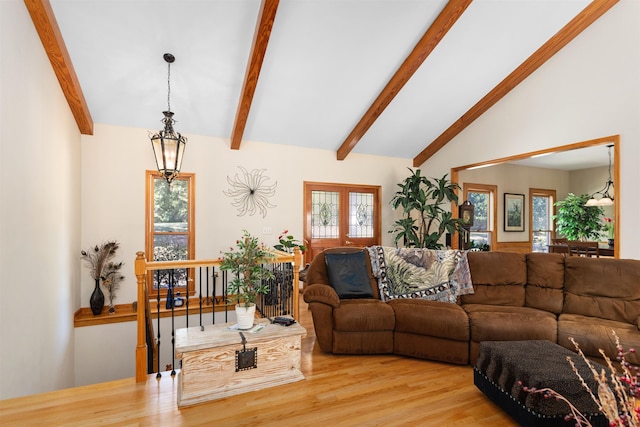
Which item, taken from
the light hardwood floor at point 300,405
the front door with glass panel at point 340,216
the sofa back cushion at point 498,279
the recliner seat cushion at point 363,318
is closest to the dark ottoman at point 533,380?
the light hardwood floor at point 300,405

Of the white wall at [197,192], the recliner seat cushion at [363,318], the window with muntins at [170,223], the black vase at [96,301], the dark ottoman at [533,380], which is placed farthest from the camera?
the window with muntins at [170,223]

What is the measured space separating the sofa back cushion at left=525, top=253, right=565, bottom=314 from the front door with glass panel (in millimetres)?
3204

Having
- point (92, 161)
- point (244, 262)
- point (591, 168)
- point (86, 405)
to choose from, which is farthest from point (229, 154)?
point (591, 168)

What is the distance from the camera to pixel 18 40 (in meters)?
2.41

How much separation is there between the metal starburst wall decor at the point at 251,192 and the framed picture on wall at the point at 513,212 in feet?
17.6

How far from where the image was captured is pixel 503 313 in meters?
2.86

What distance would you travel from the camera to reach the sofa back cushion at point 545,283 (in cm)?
309

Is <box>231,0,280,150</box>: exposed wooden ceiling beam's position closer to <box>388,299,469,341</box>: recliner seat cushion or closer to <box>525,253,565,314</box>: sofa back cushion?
<box>388,299,469,341</box>: recliner seat cushion

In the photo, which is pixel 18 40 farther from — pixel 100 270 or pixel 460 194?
pixel 460 194

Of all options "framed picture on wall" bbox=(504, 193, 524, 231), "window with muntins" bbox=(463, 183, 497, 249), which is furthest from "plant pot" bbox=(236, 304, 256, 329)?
"framed picture on wall" bbox=(504, 193, 524, 231)

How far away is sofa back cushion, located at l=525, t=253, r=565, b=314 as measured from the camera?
10.1 feet

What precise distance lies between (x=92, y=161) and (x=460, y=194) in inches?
261

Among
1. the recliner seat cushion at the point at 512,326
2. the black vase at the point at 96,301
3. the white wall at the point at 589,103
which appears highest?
the white wall at the point at 589,103

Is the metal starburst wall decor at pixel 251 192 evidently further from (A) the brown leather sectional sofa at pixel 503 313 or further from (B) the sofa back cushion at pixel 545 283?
(B) the sofa back cushion at pixel 545 283
